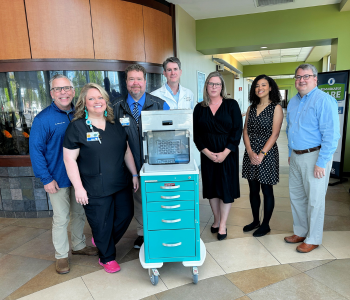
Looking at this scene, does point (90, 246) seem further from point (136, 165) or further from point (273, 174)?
point (273, 174)

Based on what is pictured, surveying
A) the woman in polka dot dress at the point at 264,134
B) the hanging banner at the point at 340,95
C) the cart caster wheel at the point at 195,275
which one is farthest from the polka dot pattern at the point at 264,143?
the hanging banner at the point at 340,95

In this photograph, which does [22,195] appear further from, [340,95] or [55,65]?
[340,95]

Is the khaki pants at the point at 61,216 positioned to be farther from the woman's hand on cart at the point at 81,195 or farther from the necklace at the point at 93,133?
the necklace at the point at 93,133

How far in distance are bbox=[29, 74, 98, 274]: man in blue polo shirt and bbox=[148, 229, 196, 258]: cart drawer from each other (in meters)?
0.81

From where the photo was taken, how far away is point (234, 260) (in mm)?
2293

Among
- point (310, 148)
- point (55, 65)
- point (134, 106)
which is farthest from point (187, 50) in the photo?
point (310, 148)

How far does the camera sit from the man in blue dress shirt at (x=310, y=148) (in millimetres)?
2125

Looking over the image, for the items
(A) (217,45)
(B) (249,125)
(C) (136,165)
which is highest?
(A) (217,45)

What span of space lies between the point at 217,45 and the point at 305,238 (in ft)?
12.9

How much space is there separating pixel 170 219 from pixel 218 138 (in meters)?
0.89

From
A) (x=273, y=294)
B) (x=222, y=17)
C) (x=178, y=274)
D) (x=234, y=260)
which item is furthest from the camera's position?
(x=222, y=17)

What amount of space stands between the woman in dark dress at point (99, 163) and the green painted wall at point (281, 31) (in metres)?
3.84

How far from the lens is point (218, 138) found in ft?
8.00

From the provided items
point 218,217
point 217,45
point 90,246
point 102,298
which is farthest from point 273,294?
point 217,45
